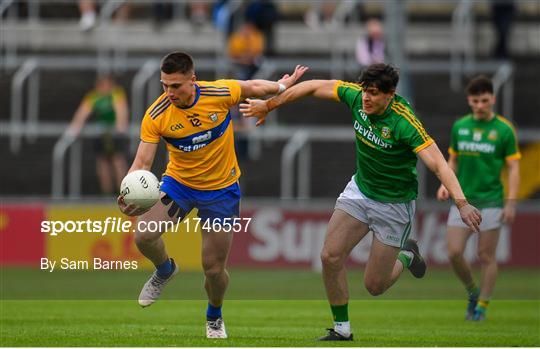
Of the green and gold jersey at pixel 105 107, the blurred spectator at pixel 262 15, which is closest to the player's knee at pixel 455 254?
the green and gold jersey at pixel 105 107

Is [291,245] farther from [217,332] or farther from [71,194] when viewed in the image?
[217,332]

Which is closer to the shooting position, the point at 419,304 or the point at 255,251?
the point at 419,304

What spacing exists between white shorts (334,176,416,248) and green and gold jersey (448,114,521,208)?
297 centimetres

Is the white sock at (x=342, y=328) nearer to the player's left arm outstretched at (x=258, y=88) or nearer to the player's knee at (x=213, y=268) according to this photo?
the player's knee at (x=213, y=268)

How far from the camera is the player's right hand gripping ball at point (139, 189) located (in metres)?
12.2

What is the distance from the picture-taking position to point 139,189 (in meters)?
12.2

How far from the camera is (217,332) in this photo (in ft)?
42.4

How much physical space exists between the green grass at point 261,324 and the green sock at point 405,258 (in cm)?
70

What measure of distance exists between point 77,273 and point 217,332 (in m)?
8.26

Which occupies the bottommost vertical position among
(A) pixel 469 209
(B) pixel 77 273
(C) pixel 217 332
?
(B) pixel 77 273

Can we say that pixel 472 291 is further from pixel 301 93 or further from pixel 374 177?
pixel 301 93

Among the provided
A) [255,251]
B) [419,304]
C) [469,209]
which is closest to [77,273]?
[255,251]

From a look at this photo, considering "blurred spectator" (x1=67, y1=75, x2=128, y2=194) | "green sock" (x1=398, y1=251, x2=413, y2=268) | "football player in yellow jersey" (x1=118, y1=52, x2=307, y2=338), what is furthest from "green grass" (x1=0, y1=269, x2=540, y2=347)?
"blurred spectator" (x1=67, y1=75, x2=128, y2=194)

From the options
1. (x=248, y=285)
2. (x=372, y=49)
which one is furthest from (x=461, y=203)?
(x=372, y=49)
